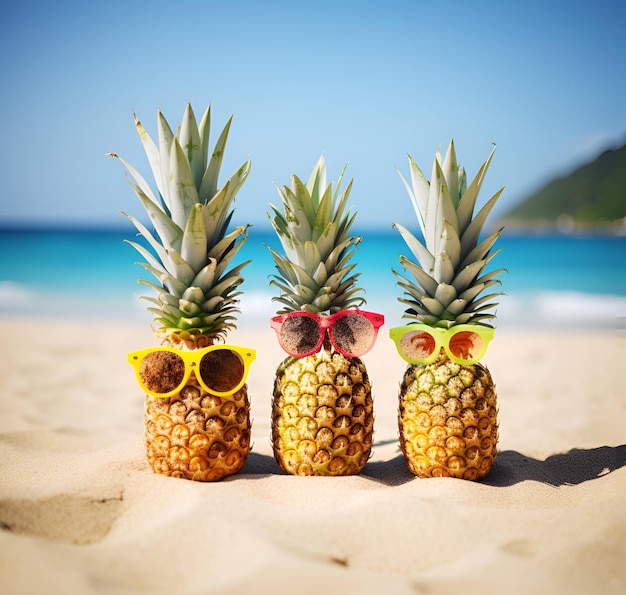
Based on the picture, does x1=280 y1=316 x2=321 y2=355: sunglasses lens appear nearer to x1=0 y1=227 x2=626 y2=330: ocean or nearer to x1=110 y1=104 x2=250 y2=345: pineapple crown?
x1=110 y1=104 x2=250 y2=345: pineapple crown

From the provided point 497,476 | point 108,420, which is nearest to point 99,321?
point 108,420

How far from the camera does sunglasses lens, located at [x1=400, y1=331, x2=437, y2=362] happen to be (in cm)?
409

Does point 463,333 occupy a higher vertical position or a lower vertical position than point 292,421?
higher

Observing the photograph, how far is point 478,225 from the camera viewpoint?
160 inches

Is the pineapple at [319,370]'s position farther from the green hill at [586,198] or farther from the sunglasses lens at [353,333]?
the green hill at [586,198]

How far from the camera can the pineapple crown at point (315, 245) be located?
4016 millimetres

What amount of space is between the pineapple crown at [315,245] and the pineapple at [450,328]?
376 mm

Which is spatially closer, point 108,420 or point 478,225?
point 478,225

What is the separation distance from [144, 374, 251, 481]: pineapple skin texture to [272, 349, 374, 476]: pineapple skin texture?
0.34 meters

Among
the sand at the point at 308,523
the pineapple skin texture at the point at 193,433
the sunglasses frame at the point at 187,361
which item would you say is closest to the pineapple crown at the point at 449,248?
the sand at the point at 308,523

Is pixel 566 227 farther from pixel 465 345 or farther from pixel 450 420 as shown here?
pixel 450 420

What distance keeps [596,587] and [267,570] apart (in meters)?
1.42

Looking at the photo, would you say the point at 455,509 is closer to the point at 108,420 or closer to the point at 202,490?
the point at 202,490

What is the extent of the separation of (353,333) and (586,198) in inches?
1746
